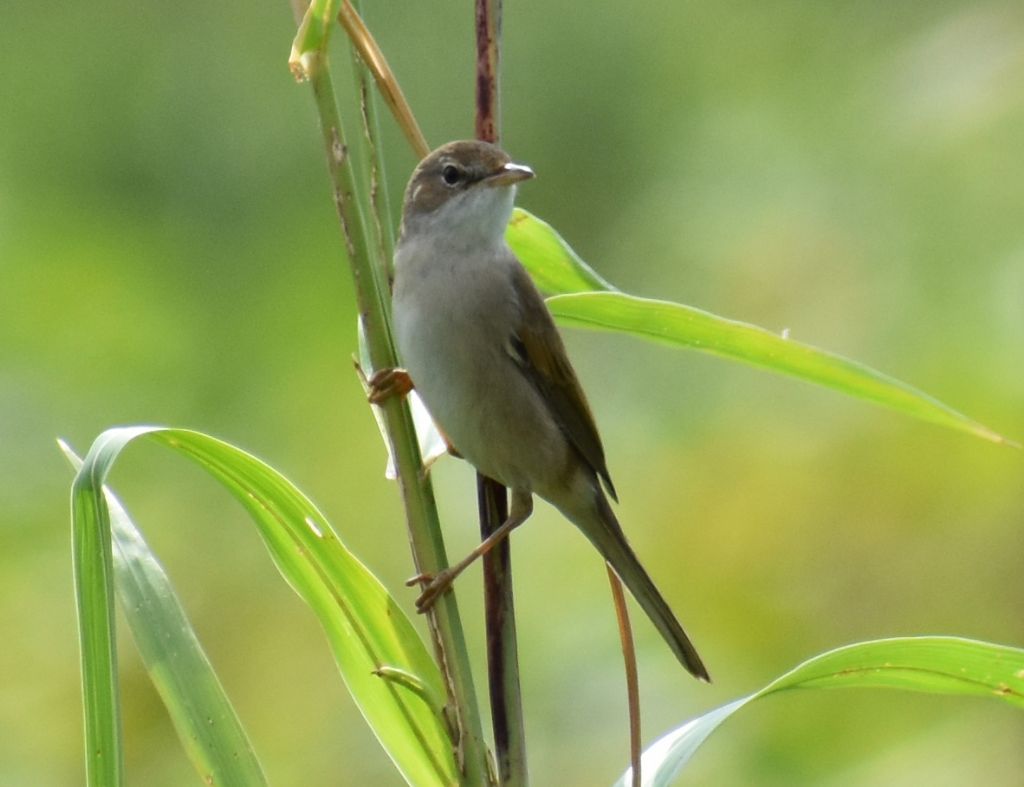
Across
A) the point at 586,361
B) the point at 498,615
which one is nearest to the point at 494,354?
the point at 498,615

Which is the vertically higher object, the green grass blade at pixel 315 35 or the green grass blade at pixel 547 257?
the green grass blade at pixel 315 35

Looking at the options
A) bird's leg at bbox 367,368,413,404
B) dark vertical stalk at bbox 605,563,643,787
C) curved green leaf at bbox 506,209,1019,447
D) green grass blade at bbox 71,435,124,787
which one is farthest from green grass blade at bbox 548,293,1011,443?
green grass blade at bbox 71,435,124,787

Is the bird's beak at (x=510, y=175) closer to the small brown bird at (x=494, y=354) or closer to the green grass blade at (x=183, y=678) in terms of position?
the small brown bird at (x=494, y=354)

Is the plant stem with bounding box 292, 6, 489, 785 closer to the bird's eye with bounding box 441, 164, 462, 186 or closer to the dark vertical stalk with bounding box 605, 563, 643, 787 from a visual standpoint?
the dark vertical stalk with bounding box 605, 563, 643, 787

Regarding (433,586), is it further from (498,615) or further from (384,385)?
(384,385)

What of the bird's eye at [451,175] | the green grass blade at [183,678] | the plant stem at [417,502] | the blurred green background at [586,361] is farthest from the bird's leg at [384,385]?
the blurred green background at [586,361]

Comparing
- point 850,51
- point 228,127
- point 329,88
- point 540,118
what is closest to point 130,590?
point 329,88
